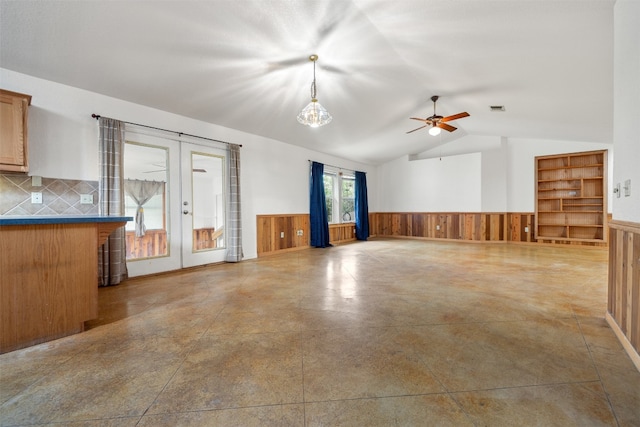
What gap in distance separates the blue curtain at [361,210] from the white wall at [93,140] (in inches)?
114

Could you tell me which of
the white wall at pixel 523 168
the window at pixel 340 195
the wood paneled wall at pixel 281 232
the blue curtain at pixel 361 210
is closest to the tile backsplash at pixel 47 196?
the wood paneled wall at pixel 281 232

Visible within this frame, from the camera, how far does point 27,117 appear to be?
104 inches

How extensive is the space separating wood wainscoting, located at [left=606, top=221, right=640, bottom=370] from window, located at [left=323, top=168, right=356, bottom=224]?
18.5ft

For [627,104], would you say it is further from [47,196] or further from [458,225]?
[458,225]

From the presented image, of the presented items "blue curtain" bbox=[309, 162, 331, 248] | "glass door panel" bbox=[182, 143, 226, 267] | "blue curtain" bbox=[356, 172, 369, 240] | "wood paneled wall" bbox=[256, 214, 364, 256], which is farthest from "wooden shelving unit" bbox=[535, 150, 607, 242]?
"glass door panel" bbox=[182, 143, 226, 267]

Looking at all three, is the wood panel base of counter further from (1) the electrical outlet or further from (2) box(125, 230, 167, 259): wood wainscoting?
(2) box(125, 230, 167, 259): wood wainscoting

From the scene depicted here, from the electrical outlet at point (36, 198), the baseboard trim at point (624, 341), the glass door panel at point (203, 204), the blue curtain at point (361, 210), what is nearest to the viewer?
the baseboard trim at point (624, 341)

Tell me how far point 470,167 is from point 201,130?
667cm

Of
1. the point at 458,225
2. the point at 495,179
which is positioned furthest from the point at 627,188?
the point at 458,225

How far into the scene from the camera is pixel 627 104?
1763mm

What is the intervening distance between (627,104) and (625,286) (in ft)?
3.94

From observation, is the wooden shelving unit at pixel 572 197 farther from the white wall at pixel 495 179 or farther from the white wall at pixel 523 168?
the white wall at pixel 495 179

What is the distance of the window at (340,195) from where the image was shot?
24.6 feet

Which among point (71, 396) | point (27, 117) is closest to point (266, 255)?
point (27, 117)
